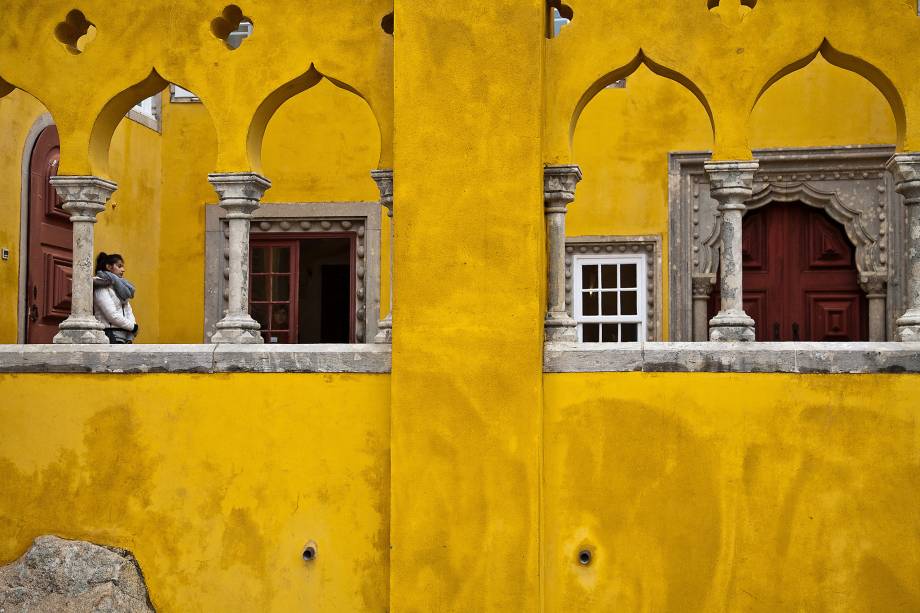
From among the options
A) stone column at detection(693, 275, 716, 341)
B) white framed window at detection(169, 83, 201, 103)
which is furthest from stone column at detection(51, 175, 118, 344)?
stone column at detection(693, 275, 716, 341)

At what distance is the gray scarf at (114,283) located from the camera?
7.49 meters

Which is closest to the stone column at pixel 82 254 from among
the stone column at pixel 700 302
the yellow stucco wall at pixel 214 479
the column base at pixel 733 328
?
the yellow stucco wall at pixel 214 479

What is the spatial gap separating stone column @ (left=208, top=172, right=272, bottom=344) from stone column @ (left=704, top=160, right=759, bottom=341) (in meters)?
2.32

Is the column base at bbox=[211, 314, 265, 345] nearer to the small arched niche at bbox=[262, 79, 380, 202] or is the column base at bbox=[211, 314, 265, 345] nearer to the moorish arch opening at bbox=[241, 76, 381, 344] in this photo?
the moorish arch opening at bbox=[241, 76, 381, 344]

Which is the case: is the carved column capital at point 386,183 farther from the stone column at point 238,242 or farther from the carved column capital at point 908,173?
the carved column capital at point 908,173

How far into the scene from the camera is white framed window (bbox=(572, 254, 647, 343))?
10.3 m

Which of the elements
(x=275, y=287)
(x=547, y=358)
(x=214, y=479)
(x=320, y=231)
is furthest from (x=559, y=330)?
(x=275, y=287)

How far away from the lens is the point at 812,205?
1003 cm

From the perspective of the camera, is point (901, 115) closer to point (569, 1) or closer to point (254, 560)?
point (569, 1)

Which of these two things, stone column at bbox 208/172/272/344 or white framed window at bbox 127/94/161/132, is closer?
stone column at bbox 208/172/272/344

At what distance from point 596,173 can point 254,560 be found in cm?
492

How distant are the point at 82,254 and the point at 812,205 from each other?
19.2ft

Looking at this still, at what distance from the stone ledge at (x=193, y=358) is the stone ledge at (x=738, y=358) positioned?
0.96 m

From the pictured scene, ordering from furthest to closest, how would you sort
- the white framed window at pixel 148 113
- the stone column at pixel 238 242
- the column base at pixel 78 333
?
1. the white framed window at pixel 148 113
2. the column base at pixel 78 333
3. the stone column at pixel 238 242
